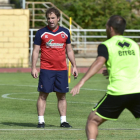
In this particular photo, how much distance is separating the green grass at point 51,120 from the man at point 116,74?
181cm

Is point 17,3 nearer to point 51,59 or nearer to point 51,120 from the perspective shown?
point 51,120

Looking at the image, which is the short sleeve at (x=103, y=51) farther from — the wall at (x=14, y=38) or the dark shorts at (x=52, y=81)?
the wall at (x=14, y=38)

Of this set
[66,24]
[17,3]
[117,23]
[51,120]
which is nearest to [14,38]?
[66,24]

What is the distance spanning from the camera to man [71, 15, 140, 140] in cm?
617

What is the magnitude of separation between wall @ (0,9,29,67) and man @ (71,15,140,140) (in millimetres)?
21862

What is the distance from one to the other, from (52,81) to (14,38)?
1905 centimetres

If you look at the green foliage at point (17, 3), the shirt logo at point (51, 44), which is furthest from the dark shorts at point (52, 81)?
the green foliage at point (17, 3)

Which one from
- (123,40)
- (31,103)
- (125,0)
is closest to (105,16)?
(125,0)

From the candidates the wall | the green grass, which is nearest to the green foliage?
the wall

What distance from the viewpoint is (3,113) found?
11.2 meters

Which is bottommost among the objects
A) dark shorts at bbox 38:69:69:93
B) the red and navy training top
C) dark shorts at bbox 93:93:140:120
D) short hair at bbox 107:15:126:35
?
dark shorts at bbox 38:69:69:93

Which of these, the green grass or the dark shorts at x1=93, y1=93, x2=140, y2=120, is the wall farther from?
the dark shorts at x1=93, y1=93, x2=140, y2=120

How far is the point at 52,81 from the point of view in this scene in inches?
366

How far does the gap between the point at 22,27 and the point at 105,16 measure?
7859 mm
